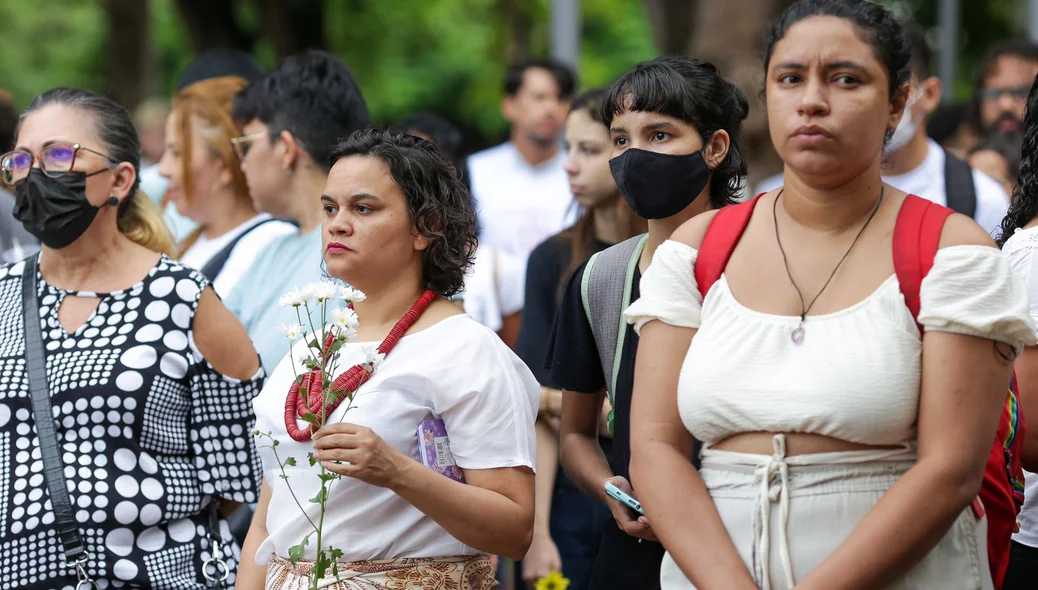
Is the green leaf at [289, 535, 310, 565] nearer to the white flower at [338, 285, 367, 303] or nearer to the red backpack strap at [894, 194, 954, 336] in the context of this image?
the white flower at [338, 285, 367, 303]

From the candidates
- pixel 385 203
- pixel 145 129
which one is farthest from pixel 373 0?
pixel 385 203

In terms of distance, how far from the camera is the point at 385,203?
356cm

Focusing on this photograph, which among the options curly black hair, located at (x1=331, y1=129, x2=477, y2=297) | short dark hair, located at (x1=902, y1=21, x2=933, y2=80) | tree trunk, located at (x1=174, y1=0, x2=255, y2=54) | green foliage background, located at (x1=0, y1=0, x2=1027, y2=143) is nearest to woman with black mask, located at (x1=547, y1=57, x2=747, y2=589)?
curly black hair, located at (x1=331, y1=129, x2=477, y2=297)

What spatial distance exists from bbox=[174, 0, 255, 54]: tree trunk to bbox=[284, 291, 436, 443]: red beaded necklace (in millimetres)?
16065

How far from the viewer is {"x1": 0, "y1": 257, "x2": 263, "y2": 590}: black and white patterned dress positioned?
152 inches

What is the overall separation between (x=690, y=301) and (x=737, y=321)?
0.15 meters

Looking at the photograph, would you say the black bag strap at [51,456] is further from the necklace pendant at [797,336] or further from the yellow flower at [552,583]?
the necklace pendant at [797,336]

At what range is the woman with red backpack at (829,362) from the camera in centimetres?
258

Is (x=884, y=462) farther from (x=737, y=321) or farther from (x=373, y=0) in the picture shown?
(x=373, y=0)

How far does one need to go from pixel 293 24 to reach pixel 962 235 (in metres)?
20.0

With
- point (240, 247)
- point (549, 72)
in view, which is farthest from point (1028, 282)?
point (549, 72)

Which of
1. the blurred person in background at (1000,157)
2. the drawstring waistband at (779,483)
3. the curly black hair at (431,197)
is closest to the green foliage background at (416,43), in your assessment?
the blurred person in background at (1000,157)

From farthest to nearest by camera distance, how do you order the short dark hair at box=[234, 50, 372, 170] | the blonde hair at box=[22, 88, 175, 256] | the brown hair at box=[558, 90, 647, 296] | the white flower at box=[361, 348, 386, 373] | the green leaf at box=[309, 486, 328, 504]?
the short dark hair at box=[234, 50, 372, 170]
the brown hair at box=[558, 90, 647, 296]
the blonde hair at box=[22, 88, 175, 256]
the white flower at box=[361, 348, 386, 373]
the green leaf at box=[309, 486, 328, 504]

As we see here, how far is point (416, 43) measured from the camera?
26.1 m
